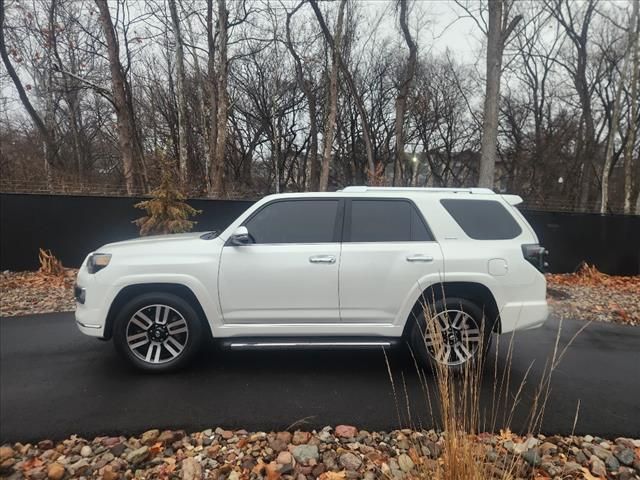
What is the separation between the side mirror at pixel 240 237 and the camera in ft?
Answer: 10.6

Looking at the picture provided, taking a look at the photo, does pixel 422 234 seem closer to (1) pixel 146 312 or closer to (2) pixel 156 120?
(1) pixel 146 312

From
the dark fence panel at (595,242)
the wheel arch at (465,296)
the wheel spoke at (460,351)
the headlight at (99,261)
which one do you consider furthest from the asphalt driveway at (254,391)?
the dark fence panel at (595,242)

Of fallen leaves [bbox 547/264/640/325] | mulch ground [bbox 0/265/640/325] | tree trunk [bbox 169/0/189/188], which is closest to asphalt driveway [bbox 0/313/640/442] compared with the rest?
mulch ground [bbox 0/265/640/325]

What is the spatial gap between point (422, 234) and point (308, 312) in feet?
4.24

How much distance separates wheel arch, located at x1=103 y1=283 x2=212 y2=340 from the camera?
3270mm

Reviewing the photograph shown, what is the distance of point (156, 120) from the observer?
24.7 m

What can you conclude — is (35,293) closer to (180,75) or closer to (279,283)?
(279,283)

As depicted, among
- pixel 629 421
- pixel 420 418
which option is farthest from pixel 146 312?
pixel 629 421

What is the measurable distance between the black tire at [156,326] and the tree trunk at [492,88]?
868 centimetres

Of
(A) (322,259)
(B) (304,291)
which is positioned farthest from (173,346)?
(A) (322,259)

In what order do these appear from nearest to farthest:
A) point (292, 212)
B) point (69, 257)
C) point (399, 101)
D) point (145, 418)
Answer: point (145, 418) → point (292, 212) → point (69, 257) → point (399, 101)

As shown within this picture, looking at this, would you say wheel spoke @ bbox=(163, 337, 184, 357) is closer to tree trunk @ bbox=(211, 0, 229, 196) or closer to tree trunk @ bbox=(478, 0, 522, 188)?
tree trunk @ bbox=(478, 0, 522, 188)

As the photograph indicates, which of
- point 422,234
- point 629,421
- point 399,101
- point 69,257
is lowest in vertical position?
point 629,421

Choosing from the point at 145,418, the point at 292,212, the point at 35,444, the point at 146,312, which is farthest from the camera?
the point at 292,212
